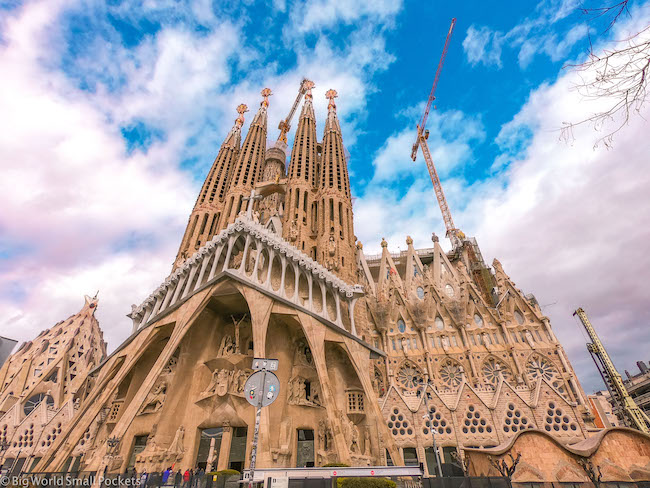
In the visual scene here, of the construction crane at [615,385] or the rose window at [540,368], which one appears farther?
the construction crane at [615,385]

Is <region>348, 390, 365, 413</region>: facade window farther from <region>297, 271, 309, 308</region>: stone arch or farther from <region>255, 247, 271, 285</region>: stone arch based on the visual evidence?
<region>255, 247, 271, 285</region>: stone arch

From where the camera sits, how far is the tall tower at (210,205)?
94.2 feet

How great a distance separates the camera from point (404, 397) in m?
19.7

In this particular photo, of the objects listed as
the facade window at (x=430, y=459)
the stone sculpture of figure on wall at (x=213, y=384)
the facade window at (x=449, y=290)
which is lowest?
the facade window at (x=430, y=459)

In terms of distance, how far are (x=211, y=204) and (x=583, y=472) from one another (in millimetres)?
32029

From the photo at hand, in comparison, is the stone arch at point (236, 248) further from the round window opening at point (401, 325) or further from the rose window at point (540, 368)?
the rose window at point (540, 368)

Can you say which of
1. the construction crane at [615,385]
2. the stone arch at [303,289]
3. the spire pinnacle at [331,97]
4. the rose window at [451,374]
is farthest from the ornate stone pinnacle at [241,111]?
the construction crane at [615,385]

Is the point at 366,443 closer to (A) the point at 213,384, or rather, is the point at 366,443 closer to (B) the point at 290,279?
(A) the point at 213,384

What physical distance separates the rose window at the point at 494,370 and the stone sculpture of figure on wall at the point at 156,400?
22.9m

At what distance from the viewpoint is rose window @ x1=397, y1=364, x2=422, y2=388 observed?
968 inches

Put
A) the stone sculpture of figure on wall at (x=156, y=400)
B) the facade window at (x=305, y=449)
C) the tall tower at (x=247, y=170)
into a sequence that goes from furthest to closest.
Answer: the tall tower at (x=247, y=170)
the stone sculpture of figure on wall at (x=156, y=400)
the facade window at (x=305, y=449)

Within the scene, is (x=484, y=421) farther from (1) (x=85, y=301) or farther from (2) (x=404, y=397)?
(1) (x=85, y=301)

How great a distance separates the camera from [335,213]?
29.4 m

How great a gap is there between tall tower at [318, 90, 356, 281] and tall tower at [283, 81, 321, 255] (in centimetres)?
127
